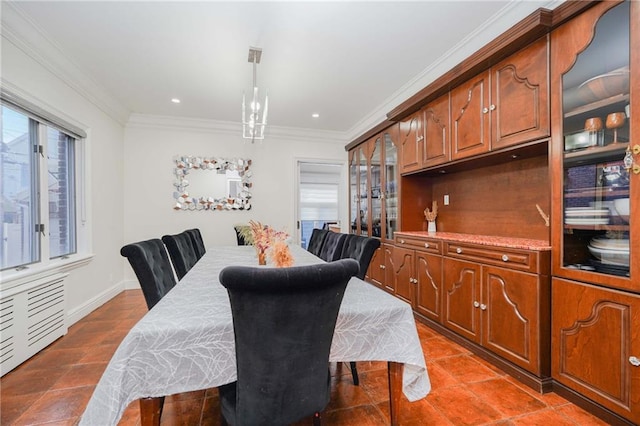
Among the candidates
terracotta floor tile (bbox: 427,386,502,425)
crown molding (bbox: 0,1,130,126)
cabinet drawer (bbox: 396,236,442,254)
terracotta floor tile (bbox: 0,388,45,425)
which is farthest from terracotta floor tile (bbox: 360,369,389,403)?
crown molding (bbox: 0,1,130,126)

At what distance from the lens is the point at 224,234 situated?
4.65 m

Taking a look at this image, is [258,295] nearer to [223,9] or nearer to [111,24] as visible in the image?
[223,9]

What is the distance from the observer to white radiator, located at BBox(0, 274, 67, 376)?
77.3 inches

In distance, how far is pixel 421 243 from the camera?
9.18ft

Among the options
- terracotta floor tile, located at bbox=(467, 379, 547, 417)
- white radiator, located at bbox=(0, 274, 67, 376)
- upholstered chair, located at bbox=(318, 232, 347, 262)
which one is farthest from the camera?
upholstered chair, located at bbox=(318, 232, 347, 262)

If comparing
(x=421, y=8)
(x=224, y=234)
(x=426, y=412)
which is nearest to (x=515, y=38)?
(x=421, y=8)

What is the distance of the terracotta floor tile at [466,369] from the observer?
6.27ft

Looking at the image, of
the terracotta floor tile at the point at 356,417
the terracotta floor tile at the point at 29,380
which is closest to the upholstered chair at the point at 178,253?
the terracotta floor tile at the point at 29,380

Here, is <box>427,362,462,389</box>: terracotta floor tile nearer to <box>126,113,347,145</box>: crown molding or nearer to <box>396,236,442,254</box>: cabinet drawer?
<box>396,236,442,254</box>: cabinet drawer

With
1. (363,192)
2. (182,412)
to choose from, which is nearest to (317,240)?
(363,192)

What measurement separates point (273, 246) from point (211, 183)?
3.27 metres

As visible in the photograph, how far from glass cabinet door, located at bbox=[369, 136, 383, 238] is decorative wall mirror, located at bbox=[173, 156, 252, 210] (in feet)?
6.82

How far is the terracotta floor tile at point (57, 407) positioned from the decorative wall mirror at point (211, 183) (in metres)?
3.00

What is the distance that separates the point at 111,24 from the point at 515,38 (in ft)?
9.90
